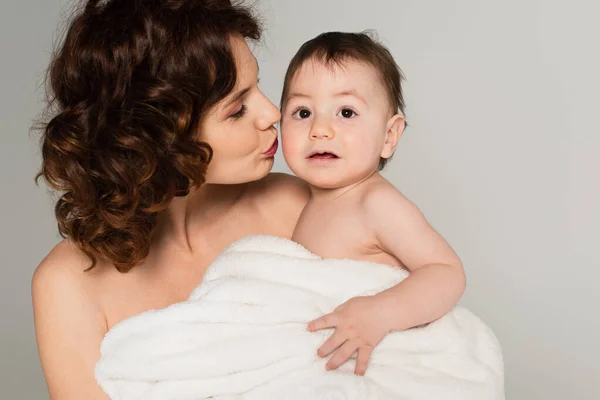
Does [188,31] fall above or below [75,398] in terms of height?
above

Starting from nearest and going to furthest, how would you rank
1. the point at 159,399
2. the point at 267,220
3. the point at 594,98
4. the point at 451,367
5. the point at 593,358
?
the point at 159,399, the point at 451,367, the point at 267,220, the point at 593,358, the point at 594,98

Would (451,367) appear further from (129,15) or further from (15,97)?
(15,97)

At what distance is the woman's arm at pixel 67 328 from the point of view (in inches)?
78.1

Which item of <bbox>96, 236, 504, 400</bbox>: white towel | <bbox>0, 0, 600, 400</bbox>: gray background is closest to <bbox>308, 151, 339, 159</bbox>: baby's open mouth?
<bbox>96, 236, 504, 400</bbox>: white towel

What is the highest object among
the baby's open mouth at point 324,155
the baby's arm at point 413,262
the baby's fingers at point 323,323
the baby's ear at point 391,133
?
the baby's ear at point 391,133

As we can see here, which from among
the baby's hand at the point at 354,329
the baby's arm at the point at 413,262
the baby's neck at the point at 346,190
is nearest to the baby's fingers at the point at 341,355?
the baby's hand at the point at 354,329

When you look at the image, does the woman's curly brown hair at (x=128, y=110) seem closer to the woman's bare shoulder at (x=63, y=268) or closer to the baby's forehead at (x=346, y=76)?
the woman's bare shoulder at (x=63, y=268)

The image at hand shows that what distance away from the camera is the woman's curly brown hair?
6.45 feet

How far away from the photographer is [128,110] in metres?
1.97

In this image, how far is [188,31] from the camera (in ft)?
6.51

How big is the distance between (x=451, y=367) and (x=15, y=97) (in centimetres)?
216

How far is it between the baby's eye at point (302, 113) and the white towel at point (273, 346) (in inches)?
13.1

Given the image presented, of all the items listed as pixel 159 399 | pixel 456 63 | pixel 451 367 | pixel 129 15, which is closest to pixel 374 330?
pixel 451 367

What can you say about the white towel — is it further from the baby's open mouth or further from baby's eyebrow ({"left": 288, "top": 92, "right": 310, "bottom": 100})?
baby's eyebrow ({"left": 288, "top": 92, "right": 310, "bottom": 100})
